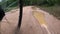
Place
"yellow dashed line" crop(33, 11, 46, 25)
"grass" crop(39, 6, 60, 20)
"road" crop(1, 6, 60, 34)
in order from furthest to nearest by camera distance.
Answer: "grass" crop(39, 6, 60, 20), "yellow dashed line" crop(33, 11, 46, 25), "road" crop(1, 6, 60, 34)

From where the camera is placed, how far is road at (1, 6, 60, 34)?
235 centimetres

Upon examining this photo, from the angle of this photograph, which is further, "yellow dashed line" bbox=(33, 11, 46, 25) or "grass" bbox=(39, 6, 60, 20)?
"grass" bbox=(39, 6, 60, 20)

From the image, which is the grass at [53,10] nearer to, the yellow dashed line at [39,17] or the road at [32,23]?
the road at [32,23]

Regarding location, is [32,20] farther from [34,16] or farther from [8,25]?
[8,25]

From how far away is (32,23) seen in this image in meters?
2.44

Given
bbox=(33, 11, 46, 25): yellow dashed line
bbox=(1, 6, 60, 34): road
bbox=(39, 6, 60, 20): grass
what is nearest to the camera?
bbox=(1, 6, 60, 34): road

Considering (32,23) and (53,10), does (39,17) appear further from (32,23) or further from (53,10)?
(53,10)

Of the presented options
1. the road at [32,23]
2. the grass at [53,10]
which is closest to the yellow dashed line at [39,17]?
the road at [32,23]

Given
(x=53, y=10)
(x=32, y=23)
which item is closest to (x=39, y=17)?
(x=32, y=23)

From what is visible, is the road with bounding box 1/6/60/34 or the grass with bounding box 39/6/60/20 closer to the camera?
the road with bounding box 1/6/60/34

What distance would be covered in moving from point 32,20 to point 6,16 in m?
0.39

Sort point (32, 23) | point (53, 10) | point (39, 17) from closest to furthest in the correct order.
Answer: point (32, 23) → point (39, 17) → point (53, 10)

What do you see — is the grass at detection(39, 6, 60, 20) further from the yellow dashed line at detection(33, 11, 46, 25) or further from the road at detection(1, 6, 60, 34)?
the yellow dashed line at detection(33, 11, 46, 25)

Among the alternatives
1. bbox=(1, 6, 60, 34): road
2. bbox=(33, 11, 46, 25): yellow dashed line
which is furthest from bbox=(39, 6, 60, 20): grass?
bbox=(33, 11, 46, 25): yellow dashed line
